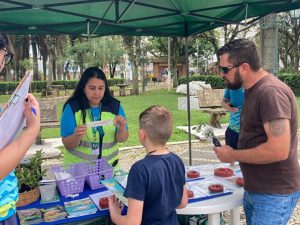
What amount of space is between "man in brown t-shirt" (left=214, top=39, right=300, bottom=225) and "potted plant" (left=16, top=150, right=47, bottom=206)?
4.24ft

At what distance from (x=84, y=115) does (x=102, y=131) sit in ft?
0.68

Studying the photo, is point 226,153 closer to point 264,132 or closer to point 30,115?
point 264,132

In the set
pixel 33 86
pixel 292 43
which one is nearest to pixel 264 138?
pixel 33 86

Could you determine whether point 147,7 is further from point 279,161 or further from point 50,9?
point 279,161

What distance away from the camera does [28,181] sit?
7.82 ft

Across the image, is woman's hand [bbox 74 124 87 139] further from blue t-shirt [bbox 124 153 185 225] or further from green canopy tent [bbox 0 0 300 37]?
green canopy tent [bbox 0 0 300 37]

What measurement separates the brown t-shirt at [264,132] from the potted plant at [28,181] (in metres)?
1.40

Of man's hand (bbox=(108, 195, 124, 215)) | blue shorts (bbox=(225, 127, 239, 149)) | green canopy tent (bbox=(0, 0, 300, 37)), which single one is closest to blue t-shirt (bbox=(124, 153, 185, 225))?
man's hand (bbox=(108, 195, 124, 215))

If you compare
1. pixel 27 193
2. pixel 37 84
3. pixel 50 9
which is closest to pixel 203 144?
pixel 50 9

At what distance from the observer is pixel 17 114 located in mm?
1431

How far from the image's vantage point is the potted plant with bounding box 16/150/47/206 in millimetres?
2342

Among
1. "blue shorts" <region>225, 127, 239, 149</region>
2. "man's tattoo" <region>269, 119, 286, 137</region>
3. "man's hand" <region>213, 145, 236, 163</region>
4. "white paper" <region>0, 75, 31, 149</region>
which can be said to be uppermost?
"white paper" <region>0, 75, 31, 149</region>

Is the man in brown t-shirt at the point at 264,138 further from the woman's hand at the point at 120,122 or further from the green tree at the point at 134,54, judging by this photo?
the green tree at the point at 134,54

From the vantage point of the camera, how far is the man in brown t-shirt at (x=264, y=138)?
6.16 ft
